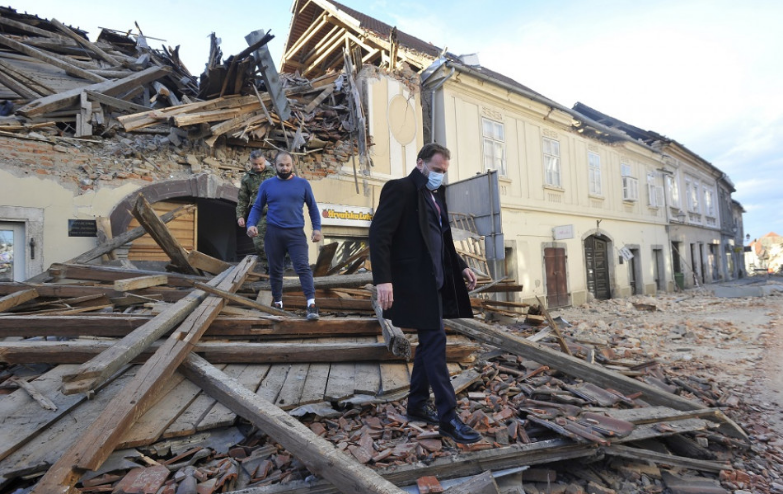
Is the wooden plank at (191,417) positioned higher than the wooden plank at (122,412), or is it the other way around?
the wooden plank at (122,412)

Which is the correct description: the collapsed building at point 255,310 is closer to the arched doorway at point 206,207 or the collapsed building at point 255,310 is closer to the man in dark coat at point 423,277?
the arched doorway at point 206,207

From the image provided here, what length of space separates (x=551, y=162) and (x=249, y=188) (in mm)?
12785

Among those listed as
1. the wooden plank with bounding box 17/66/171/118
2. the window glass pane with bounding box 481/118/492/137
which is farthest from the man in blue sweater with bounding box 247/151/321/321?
the window glass pane with bounding box 481/118/492/137

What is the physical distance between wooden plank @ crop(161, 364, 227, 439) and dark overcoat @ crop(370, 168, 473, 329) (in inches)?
52.4

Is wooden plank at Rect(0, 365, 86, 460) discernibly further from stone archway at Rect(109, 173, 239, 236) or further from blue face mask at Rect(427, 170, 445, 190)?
stone archway at Rect(109, 173, 239, 236)

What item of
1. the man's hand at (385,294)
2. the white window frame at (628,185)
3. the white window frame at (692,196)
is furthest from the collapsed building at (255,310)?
the white window frame at (692,196)

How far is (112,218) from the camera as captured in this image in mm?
7109

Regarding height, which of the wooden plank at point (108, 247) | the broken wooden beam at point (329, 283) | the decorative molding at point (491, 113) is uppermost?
the decorative molding at point (491, 113)

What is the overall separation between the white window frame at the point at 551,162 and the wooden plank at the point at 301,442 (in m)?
14.4

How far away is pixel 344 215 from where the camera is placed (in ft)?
31.9

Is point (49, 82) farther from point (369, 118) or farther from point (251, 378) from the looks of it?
point (251, 378)

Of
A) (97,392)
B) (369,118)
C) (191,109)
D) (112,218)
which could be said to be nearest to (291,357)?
(97,392)

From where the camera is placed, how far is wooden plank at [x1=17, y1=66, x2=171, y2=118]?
6.70 metres

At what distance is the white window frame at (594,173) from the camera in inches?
659
